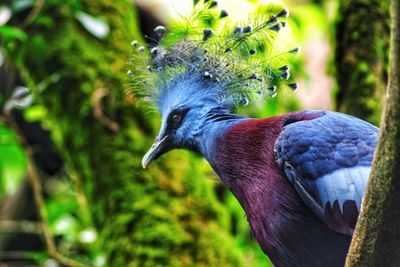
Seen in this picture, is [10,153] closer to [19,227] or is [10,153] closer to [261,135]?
[19,227]

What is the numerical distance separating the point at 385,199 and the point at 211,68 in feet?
4.60

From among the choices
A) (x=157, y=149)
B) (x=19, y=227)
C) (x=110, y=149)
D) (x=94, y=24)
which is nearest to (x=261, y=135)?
(x=157, y=149)

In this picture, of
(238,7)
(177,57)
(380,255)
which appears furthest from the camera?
(238,7)

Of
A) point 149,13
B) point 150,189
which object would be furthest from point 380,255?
point 149,13

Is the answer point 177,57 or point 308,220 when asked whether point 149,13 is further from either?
point 308,220

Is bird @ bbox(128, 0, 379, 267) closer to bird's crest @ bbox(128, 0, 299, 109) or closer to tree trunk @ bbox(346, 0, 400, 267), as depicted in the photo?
bird's crest @ bbox(128, 0, 299, 109)

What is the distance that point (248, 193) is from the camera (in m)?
2.59

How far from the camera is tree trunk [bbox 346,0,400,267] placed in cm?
159

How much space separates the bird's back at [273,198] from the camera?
243 centimetres

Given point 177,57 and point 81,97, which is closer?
point 177,57

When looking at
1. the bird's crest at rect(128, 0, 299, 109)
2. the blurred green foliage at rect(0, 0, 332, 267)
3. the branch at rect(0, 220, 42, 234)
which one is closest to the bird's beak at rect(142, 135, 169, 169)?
the bird's crest at rect(128, 0, 299, 109)

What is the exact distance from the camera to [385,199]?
67.5 inches

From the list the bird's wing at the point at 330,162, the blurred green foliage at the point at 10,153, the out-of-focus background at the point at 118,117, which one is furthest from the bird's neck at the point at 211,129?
the blurred green foliage at the point at 10,153

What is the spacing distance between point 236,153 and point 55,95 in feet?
6.48
